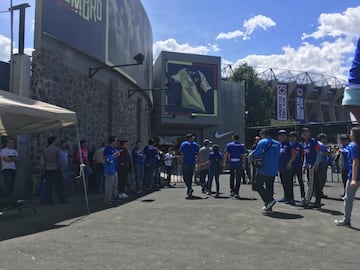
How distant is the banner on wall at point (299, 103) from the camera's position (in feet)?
220

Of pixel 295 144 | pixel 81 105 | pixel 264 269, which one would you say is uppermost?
pixel 81 105

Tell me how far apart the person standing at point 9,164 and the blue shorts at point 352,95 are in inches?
354

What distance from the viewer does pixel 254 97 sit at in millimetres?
48562

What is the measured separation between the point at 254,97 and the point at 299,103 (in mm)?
21054

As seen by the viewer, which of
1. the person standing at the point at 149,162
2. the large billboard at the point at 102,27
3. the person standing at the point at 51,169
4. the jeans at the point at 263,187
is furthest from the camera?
the person standing at the point at 149,162

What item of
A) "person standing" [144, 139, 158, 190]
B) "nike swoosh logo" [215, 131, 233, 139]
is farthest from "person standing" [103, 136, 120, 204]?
"nike swoosh logo" [215, 131, 233, 139]

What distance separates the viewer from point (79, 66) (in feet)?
47.3

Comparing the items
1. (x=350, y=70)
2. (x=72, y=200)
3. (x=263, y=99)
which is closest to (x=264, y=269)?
(x=350, y=70)

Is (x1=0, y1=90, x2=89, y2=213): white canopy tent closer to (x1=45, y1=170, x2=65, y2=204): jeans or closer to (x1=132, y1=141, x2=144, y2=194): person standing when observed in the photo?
(x1=45, y1=170, x2=65, y2=204): jeans

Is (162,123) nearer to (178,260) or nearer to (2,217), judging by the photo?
(2,217)

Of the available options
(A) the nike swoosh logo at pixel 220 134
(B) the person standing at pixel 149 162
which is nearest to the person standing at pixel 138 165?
(B) the person standing at pixel 149 162

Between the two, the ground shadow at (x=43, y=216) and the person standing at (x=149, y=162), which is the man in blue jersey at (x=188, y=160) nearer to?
the ground shadow at (x=43, y=216)

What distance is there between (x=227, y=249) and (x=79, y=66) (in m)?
10.1

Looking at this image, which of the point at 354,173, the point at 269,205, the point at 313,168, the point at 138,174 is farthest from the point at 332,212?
the point at 138,174
